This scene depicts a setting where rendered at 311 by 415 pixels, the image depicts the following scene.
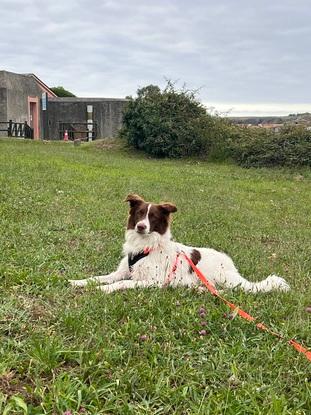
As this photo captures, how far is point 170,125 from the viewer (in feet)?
69.4

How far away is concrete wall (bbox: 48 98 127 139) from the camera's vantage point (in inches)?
1436

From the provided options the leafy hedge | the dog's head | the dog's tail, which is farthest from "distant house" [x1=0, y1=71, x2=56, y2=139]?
the dog's tail

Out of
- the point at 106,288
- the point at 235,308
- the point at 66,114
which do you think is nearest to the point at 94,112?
the point at 66,114

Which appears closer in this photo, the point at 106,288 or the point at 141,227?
the point at 106,288

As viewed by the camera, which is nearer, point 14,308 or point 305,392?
point 305,392

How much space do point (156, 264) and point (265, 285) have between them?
3.28 feet

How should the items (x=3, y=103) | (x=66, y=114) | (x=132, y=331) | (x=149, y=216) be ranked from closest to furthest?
(x=132, y=331), (x=149, y=216), (x=3, y=103), (x=66, y=114)

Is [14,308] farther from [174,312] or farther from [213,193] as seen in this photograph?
[213,193]

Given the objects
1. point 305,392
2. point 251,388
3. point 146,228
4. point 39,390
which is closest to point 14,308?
point 39,390

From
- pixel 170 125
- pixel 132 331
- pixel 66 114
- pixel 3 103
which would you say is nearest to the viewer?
pixel 132 331

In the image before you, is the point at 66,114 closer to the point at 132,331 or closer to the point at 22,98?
the point at 22,98

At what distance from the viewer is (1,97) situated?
31984 mm

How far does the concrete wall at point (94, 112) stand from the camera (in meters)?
36.5

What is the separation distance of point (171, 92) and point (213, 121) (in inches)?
93.6
